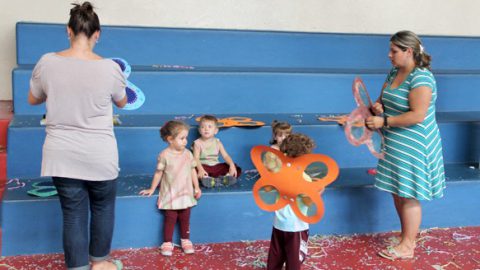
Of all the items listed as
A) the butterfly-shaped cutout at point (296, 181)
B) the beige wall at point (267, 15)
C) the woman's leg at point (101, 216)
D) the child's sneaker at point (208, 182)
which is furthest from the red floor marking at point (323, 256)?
the beige wall at point (267, 15)

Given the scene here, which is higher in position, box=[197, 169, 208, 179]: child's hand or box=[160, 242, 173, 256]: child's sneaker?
box=[197, 169, 208, 179]: child's hand

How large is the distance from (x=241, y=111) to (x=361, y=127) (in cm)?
126

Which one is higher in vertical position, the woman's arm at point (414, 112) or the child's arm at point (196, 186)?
the woman's arm at point (414, 112)

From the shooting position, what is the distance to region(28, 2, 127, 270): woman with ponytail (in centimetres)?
217

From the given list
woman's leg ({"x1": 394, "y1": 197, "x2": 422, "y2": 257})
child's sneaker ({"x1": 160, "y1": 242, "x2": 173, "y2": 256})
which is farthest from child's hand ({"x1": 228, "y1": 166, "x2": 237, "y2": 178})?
woman's leg ({"x1": 394, "y1": 197, "x2": 422, "y2": 257})

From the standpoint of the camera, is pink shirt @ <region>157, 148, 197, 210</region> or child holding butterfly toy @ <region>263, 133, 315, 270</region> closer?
child holding butterfly toy @ <region>263, 133, 315, 270</region>

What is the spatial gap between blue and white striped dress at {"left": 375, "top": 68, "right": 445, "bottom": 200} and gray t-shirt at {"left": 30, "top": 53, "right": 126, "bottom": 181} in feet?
4.32

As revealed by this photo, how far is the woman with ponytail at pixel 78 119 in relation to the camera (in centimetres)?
217

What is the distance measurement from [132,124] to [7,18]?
159cm

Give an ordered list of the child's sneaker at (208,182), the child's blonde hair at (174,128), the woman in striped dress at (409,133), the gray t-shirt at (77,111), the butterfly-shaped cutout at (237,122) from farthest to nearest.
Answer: the butterfly-shaped cutout at (237,122) → the child's sneaker at (208,182) → the child's blonde hair at (174,128) → the woman in striped dress at (409,133) → the gray t-shirt at (77,111)

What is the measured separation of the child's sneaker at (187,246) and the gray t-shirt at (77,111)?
0.70 m

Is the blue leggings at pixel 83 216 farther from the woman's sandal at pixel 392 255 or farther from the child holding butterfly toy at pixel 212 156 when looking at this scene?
the woman's sandal at pixel 392 255

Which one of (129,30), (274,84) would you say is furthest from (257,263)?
(129,30)

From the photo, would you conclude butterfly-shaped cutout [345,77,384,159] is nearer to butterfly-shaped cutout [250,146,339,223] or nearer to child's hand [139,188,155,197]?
butterfly-shaped cutout [250,146,339,223]
